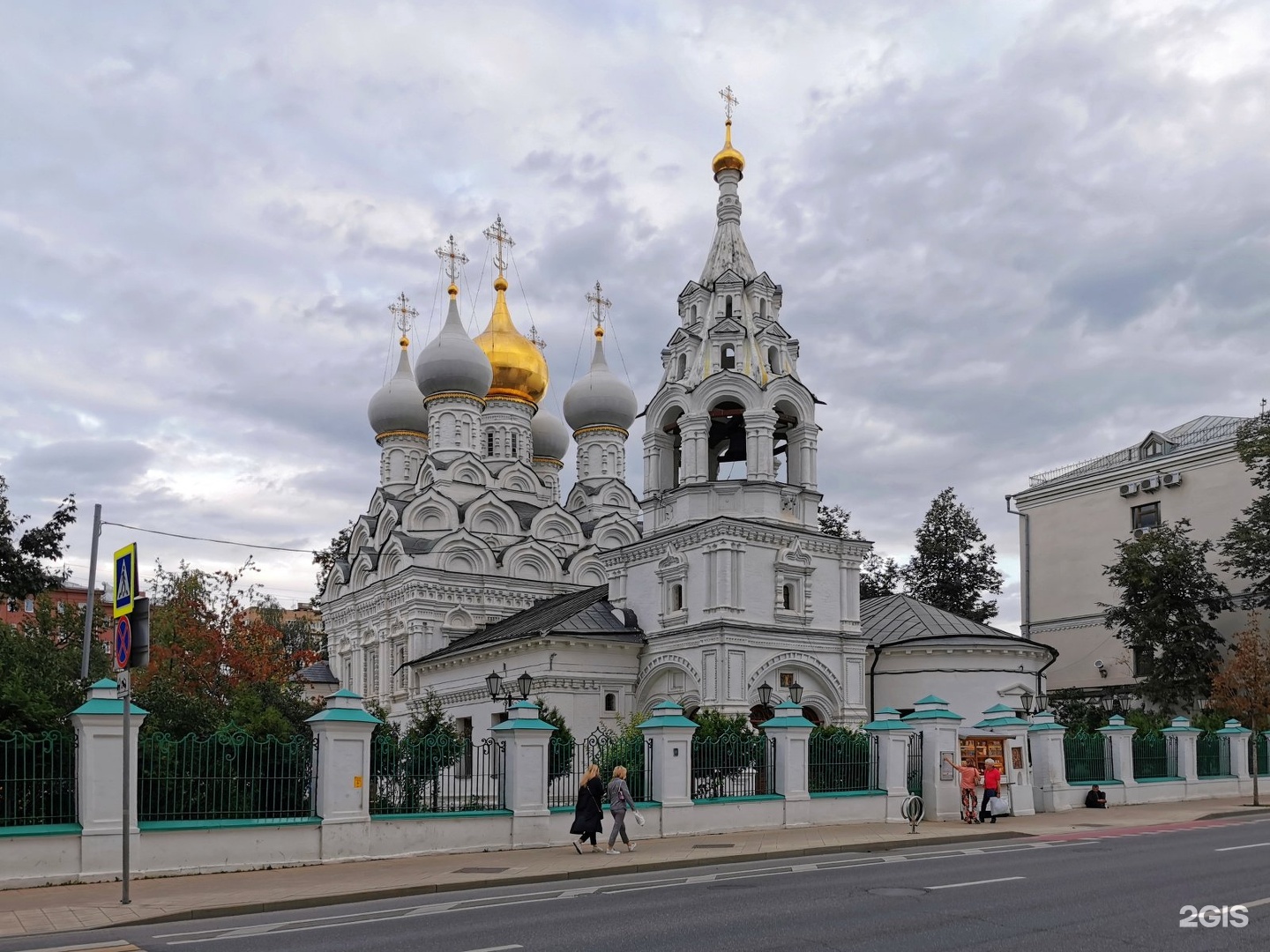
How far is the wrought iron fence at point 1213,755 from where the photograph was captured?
99.3 ft

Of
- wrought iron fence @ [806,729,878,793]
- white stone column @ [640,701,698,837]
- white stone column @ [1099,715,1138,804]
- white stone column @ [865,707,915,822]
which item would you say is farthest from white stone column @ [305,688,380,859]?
white stone column @ [1099,715,1138,804]

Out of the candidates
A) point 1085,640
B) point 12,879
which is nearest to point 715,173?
point 1085,640

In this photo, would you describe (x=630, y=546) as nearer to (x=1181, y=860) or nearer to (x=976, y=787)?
(x=976, y=787)

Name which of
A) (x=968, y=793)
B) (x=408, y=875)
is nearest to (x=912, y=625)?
(x=968, y=793)

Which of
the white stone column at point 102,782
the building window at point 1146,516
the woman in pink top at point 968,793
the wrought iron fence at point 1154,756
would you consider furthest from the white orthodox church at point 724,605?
the building window at point 1146,516

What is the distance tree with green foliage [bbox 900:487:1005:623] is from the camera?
53.7 meters

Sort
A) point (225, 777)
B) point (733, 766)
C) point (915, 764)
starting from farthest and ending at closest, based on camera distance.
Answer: point (915, 764), point (733, 766), point (225, 777)

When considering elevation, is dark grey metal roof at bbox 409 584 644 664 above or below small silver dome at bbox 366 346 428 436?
below

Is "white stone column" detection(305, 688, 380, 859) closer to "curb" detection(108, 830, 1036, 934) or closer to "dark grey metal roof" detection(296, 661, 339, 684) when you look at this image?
"curb" detection(108, 830, 1036, 934)

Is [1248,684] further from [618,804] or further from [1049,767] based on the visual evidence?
[618,804]

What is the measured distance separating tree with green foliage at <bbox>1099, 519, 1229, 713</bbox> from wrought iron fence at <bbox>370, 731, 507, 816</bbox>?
2796 cm

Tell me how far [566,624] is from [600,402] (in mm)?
17938

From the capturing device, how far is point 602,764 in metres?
20.6

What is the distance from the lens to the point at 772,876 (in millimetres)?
14094
